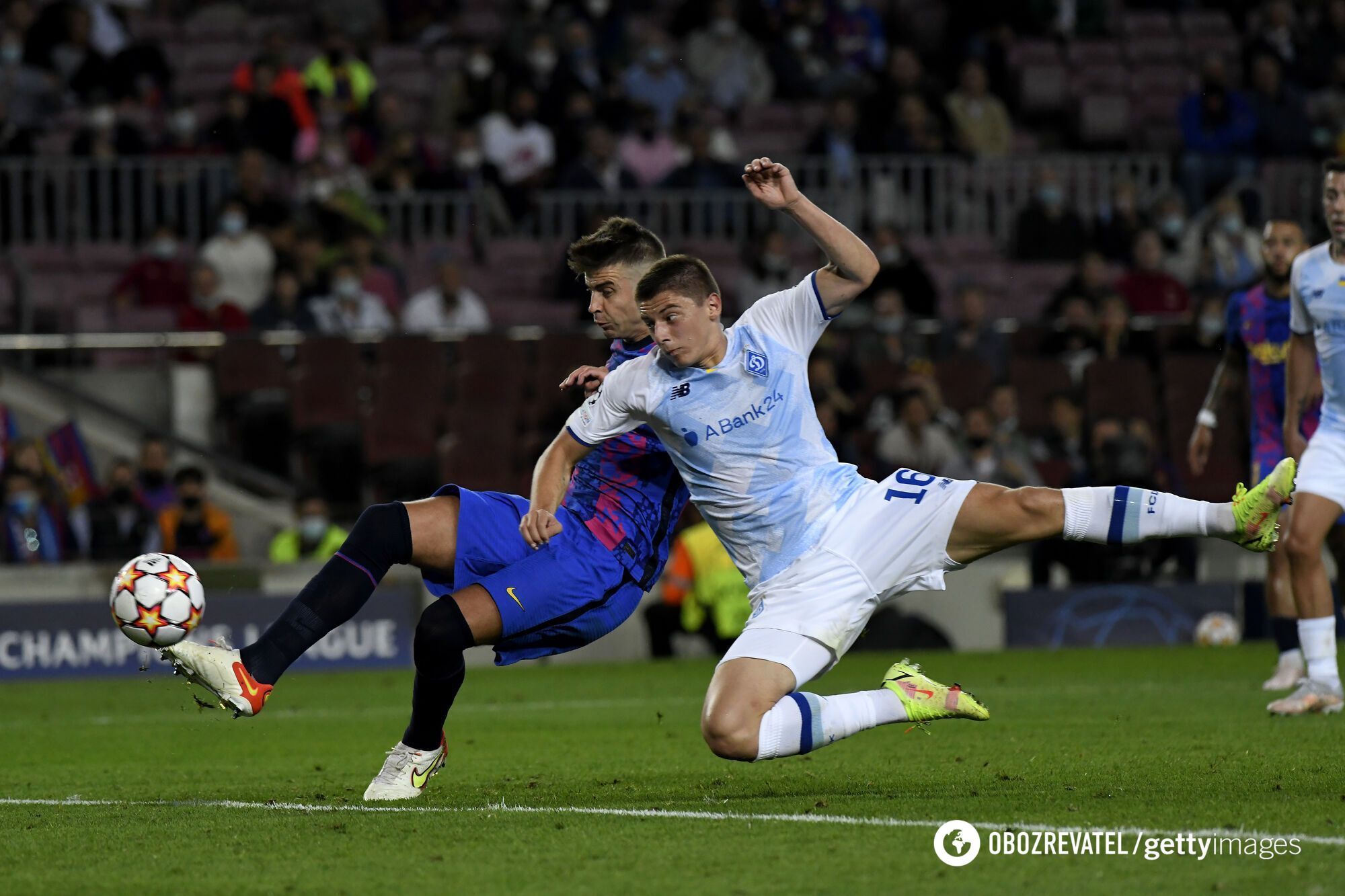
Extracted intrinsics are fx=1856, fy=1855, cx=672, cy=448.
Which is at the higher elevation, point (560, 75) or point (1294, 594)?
point (560, 75)

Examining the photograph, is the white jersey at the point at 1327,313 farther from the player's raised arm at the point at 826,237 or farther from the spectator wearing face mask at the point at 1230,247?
the spectator wearing face mask at the point at 1230,247

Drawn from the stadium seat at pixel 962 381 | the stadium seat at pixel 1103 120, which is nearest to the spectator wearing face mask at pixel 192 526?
the stadium seat at pixel 962 381

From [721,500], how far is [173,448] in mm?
10432

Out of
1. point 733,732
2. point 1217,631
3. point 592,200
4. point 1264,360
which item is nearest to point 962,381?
point 1217,631

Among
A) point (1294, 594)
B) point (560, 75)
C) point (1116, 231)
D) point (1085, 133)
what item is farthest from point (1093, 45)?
point (1294, 594)

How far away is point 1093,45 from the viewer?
2191 centimetres

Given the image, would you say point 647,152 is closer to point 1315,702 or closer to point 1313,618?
point 1313,618

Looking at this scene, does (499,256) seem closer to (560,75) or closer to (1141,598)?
(560,75)

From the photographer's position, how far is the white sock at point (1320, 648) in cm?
862

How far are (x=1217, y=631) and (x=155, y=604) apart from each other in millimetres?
10514

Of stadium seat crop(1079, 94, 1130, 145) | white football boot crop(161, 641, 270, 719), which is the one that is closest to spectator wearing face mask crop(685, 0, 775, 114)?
stadium seat crop(1079, 94, 1130, 145)

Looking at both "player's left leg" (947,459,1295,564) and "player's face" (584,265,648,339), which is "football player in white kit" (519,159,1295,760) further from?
"player's face" (584,265,648,339)

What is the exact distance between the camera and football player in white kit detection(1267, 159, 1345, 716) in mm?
8477

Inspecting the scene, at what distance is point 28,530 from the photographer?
14.4m
